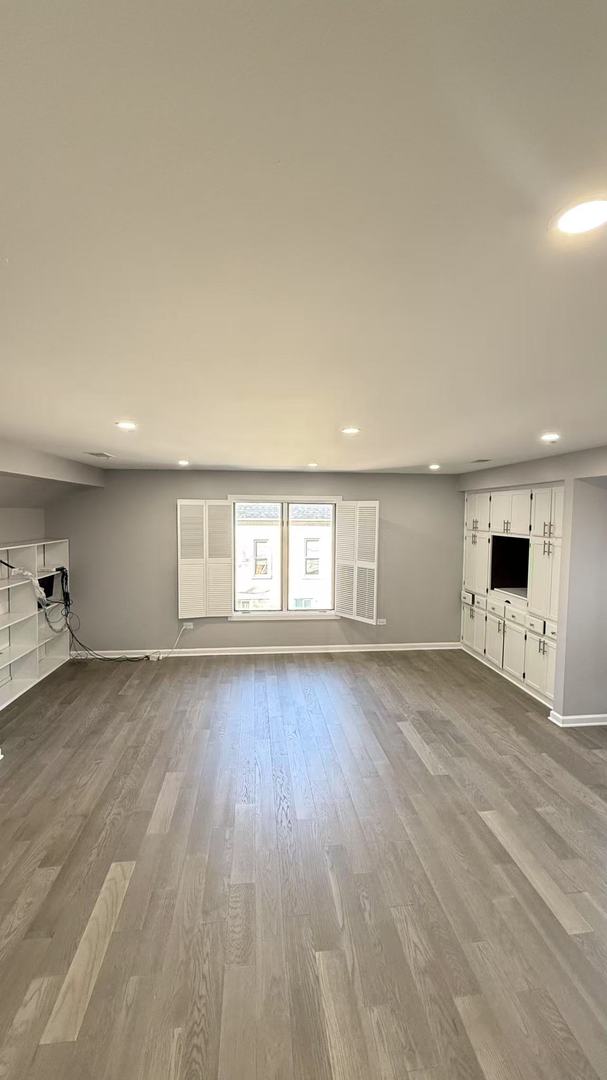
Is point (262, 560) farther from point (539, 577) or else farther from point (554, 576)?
point (554, 576)

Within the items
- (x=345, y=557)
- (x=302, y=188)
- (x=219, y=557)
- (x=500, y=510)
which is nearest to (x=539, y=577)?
(x=500, y=510)

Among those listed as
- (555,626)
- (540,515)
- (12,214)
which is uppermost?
(12,214)

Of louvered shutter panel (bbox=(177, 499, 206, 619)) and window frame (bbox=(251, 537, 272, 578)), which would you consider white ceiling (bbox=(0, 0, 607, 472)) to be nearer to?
louvered shutter panel (bbox=(177, 499, 206, 619))

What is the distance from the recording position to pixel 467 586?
5820 millimetres

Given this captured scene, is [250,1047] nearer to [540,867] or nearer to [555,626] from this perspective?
[540,867]

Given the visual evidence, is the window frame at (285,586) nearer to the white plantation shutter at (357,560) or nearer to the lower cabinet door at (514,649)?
the white plantation shutter at (357,560)

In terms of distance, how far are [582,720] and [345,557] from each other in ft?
9.58

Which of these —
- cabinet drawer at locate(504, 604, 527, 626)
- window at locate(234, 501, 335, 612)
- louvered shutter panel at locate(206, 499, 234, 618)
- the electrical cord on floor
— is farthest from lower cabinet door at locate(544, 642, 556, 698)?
the electrical cord on floor

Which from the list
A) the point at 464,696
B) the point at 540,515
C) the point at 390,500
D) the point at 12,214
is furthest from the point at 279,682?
the point at 12,214

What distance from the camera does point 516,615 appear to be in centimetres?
475

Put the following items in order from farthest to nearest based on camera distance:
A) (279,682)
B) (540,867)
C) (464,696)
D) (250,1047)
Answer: (279,682)
(464,696)
(540,867)
(250,1047)

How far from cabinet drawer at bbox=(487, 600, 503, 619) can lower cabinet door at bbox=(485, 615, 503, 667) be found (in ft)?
0.22

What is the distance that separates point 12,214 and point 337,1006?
8.25ft

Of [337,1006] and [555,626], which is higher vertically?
[555,626]
